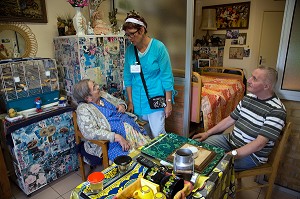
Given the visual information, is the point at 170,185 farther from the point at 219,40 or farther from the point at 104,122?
the point at 219,40

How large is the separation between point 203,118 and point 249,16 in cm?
308

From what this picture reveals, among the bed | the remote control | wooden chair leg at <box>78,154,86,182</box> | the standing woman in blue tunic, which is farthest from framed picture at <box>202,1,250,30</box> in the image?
the remote control

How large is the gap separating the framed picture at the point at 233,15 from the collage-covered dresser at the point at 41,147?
4064mm

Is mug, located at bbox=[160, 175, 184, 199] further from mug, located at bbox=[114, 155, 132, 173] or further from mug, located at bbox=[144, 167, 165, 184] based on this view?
mug, located at bbox=[114, 155, 132, 173]

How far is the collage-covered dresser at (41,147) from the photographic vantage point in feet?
5.79

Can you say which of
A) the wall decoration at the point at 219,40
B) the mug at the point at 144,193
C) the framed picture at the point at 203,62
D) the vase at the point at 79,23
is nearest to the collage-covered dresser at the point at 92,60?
the vase at the point at 79,23

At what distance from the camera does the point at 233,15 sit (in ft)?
15.0

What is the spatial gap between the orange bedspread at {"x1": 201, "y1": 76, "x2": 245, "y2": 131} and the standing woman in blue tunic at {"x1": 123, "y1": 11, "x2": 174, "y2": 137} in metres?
0.82

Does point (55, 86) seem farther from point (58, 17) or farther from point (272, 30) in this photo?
point (272, 30)

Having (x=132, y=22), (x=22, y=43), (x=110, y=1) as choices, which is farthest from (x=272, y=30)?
(x=22, y=43)

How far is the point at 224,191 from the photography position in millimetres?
1194

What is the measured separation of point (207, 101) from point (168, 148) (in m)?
1.55

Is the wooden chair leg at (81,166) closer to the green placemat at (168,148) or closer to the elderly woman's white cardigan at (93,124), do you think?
the elderly woman's white cardigan at (93,124)

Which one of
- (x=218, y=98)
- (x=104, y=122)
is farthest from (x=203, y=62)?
(x=104, y=122)
